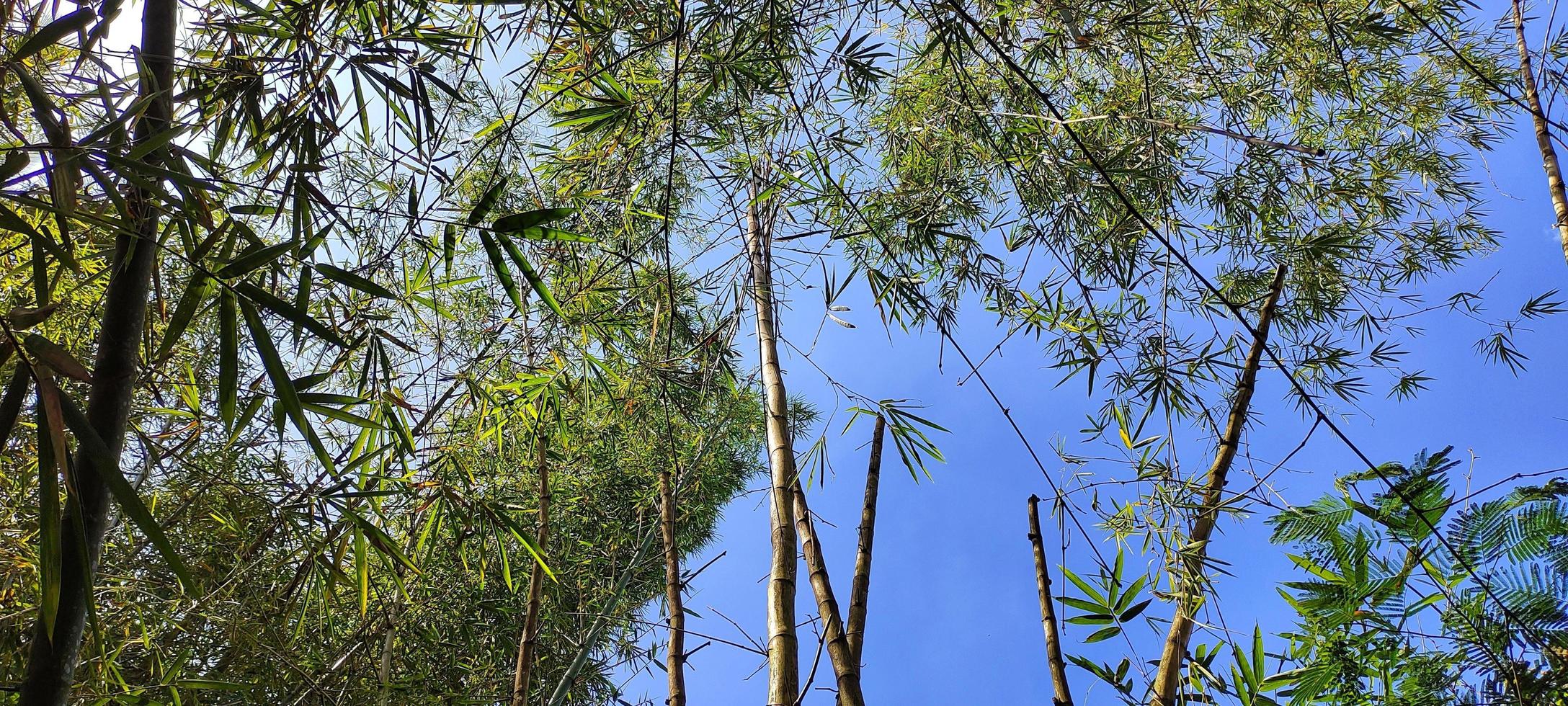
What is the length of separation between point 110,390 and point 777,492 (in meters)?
0.92

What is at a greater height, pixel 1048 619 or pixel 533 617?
pixel 533 617

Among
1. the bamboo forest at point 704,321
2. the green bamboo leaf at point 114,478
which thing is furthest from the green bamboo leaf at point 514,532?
the green bamboo leaf at point 114,478

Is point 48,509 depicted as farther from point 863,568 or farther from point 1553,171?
point 1553,171

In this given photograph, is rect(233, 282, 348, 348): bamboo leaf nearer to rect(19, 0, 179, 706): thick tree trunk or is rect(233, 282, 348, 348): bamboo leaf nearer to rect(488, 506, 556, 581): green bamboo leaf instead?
rect(19, 0, 179, 706): thick tree trunk

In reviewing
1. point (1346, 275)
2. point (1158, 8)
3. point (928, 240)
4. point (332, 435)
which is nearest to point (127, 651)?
point (332, 435)

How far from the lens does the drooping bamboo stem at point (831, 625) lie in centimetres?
112

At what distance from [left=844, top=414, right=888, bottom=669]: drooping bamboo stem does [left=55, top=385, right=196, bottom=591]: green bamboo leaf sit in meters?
0.83

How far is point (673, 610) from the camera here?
1.52 metres

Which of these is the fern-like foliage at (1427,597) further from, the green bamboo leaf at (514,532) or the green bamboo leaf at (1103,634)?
the green bamboo leaf at (514,532)

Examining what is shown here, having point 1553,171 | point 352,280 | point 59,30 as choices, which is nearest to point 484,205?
point 352,280

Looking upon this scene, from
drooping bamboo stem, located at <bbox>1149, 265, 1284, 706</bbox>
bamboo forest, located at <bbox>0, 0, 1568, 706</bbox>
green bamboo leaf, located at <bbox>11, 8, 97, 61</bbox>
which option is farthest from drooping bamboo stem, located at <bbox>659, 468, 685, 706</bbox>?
green bamboo leaf, located at <bbox>11, 8, 97, 61</bbox>

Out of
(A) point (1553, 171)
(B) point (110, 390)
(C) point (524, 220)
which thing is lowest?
(B) point (110, 390)

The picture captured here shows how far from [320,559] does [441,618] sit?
1.43 meters

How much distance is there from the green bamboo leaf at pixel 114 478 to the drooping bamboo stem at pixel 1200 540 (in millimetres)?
1209
